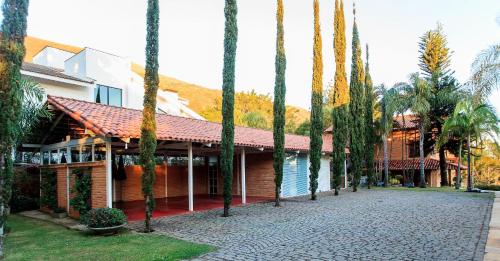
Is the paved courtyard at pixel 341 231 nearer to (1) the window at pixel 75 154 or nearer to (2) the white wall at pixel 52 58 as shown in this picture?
(1) the window at pixel 75 154

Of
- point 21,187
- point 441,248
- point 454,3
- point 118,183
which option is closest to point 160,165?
point 118,183

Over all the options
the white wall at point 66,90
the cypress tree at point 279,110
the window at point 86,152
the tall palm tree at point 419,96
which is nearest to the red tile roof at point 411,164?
the tall palm tree at point 419,96

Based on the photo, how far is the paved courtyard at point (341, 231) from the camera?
23.1 ft

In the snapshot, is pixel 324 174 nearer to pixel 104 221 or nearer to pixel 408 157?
pixel 408 157

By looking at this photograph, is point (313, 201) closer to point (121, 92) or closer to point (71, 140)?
point (71, 140)

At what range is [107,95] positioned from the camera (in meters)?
24.3

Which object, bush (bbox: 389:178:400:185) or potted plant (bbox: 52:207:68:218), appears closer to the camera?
potted plant (bbox: 52:207:68:218)

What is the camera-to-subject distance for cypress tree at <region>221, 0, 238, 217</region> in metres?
12.6

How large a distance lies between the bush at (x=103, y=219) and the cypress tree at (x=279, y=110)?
24.0 feet

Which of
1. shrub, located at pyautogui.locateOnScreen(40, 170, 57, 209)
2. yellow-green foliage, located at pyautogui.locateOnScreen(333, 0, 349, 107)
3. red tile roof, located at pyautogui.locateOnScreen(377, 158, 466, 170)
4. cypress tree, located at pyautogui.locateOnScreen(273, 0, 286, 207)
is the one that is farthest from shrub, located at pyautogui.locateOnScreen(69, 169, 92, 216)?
red tile roof, located at pyautogui.locateOnScreen(377, 158, 466, 170)

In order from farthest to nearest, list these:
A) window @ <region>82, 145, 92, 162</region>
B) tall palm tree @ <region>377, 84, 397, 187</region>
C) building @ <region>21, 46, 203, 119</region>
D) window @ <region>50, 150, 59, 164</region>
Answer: tall palm tree @ <region>377, 84, 397, 187</region>
building @ <region>21, 46, 203, 119</region>
window @ <region>50, 150, 59, 164</region>
window @ <region>82, 145, 92, 162</region>

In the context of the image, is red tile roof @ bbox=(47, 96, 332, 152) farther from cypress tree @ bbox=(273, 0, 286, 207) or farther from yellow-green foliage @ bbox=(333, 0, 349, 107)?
yellow-green foliage @ bbox=(333, 0, 349, 107)

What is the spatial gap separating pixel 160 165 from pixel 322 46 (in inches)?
437

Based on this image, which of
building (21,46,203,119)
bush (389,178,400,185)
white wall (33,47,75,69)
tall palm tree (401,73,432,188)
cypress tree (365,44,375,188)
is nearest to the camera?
building (21,46,203,119)
